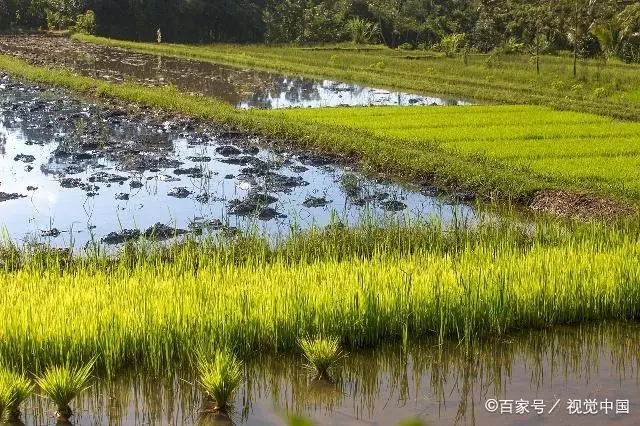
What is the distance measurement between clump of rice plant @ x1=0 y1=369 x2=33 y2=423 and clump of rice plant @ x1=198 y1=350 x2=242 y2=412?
757 millimetres

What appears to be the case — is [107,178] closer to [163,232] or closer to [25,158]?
[25,158]

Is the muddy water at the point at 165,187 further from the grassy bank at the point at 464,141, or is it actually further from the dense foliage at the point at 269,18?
the dense foliage at the point at 269,18

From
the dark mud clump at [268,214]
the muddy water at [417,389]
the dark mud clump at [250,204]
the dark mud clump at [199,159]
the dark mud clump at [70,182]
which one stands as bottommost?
the muddy water at [417,389]

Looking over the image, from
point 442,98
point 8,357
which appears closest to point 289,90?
point 442,98

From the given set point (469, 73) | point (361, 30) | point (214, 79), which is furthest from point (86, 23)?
point (469, 73)

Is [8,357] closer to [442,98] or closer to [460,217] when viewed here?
[460,217]

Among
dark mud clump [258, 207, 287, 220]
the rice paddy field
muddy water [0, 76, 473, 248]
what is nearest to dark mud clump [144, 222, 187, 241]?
muddy water [0, 76, 473, 248]

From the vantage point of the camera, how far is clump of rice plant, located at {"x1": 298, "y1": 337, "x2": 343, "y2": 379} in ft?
13.8

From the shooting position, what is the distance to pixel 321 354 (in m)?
4.19

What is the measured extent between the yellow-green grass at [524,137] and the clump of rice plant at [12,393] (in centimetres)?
551

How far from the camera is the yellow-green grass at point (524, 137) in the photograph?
340 inches

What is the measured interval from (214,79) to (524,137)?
9745mm

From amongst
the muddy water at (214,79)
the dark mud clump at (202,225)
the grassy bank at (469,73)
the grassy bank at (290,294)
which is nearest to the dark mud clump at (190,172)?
the dark mud clump at (202,225)

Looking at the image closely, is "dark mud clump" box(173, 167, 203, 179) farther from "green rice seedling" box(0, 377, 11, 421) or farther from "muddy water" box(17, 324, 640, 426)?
"green rice seedling" box(0, 377, 11, 421)
